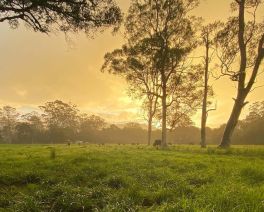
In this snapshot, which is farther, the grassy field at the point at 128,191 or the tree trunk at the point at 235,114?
the tree trunk at the point at 235,114

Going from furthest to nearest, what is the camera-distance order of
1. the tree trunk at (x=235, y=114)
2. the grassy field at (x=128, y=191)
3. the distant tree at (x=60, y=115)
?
the distant tree at (x=60, y=115), the tree trunk at (x=235, y=114), the grassy field at (x=128, y=191)

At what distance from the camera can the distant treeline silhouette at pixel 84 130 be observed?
98.9 meters

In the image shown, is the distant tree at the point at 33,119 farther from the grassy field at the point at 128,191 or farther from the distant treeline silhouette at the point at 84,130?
the grassy field at the point at 128,191

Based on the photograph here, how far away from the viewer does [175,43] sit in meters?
44.5

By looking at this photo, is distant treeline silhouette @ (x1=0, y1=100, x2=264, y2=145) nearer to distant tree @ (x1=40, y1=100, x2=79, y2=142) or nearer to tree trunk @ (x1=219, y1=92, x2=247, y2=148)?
distant tree @ (x1=40, y1=100, x2=79, y2=142)

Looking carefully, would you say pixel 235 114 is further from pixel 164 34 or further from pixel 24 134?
pixel 24 134

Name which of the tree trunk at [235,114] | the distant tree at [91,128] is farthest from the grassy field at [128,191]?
the distant tree at [91,128]

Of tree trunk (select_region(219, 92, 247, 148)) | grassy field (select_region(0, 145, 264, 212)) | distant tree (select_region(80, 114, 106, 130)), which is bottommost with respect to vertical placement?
grassy field (select_region(0, 145, 264, 212))

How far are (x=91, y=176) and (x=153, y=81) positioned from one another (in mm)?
42752

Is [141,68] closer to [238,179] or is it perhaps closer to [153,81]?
[153,81]

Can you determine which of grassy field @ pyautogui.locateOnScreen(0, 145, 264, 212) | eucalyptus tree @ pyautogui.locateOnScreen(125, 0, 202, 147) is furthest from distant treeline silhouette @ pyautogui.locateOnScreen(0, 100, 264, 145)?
grassy field @ pyautogui.locateOnScreen(0, 145, 264, 212)

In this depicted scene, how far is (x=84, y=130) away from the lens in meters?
128

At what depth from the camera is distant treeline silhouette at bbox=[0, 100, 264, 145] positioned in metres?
98.9

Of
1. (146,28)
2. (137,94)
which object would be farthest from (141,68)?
(137,94)
